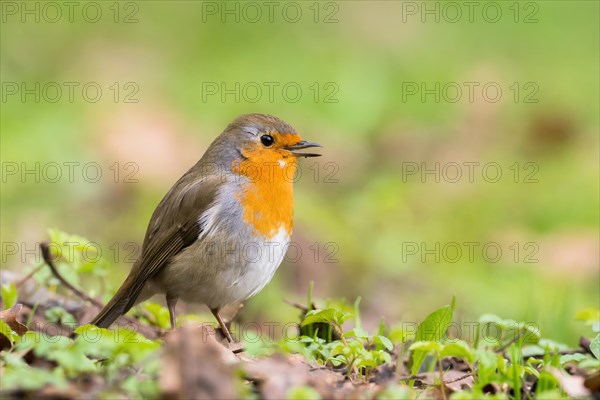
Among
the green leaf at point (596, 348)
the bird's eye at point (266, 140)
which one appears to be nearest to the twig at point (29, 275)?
the bird's eye at point (266, 140)

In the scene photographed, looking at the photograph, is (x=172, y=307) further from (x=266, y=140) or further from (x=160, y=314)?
(x=266, y=140)

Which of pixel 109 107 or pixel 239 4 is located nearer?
pixel 109 107

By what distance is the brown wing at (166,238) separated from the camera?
5.09 meters

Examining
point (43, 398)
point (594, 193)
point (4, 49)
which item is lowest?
point (594, 193)

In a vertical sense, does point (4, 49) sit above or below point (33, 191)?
above

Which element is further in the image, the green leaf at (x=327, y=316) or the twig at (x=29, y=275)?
the twig at (x=29, y=275)

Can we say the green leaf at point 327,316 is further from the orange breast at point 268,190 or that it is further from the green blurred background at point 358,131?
the green blurred background at point 358,131

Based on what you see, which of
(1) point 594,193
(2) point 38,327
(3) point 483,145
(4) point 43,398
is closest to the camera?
(4) point 43,398

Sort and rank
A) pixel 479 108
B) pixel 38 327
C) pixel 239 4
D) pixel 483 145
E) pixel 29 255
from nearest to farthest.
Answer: pixel 38 327
pixel 29 255
pixel 483 145
pixel 479 108
pixel 239 4

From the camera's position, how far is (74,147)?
913 cm

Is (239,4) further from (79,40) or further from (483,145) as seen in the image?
(483,145)

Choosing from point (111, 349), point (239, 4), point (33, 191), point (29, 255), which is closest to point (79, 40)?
point (239, 4)

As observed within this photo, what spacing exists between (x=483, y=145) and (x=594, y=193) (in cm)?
185

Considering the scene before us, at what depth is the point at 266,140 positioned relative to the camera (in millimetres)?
5453
